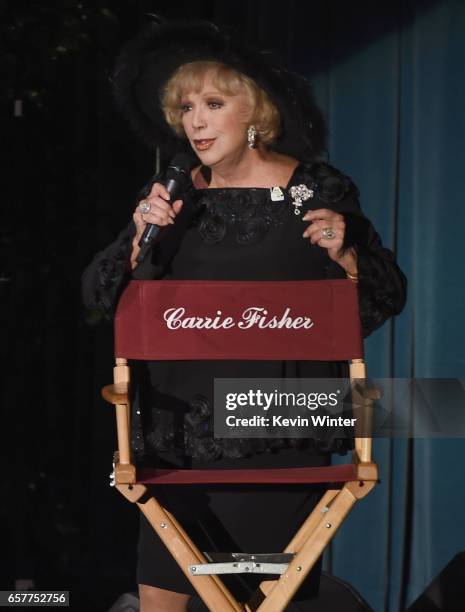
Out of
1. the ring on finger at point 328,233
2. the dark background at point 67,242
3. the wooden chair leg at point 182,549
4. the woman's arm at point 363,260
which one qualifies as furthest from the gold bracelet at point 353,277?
the dark background at point 67,242

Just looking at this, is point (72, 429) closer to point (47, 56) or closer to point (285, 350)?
point (47, 56)

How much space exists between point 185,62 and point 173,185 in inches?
12.2

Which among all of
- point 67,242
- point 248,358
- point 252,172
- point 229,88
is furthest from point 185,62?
point 67,242

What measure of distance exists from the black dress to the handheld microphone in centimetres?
9

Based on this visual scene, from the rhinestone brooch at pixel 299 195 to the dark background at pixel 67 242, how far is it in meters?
1.38

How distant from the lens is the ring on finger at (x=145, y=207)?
2048 millimetres

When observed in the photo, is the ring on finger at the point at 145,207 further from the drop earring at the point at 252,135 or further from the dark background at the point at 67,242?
the dark background at the point at 67,242

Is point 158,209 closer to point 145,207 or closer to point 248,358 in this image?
point 145,207

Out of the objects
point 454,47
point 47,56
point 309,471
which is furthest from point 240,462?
point 47,56

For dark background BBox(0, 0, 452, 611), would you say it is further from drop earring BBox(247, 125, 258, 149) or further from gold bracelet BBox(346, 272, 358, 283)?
gold bracelet BBox(346, 272, 358, 283)

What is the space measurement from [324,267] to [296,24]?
1.64 meters

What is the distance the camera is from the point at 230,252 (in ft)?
7.25

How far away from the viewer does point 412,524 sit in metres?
3.36

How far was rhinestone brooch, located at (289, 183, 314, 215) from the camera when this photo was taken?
2211mm
